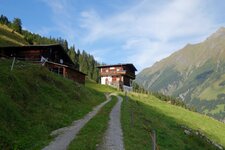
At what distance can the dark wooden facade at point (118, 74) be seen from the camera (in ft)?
451

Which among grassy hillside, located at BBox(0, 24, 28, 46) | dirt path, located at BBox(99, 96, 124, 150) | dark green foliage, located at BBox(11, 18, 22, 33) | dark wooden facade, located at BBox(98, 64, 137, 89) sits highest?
dark green foliage, located at BBox(11, 18, 22, 33)

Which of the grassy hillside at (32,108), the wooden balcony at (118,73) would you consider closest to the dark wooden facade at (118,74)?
the wooden balcony at (118,73)

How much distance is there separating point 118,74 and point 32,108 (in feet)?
334

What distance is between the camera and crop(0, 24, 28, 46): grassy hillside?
11394cm

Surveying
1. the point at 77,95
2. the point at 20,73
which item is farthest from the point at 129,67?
the point at 20,73

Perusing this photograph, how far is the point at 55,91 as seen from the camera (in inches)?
1956

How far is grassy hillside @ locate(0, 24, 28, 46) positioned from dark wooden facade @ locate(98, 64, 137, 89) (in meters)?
35.8

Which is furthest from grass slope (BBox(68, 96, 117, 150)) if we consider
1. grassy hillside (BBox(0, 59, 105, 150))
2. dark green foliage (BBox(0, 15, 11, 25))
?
dark green foliage (BBox(0, 15, 11, 25))

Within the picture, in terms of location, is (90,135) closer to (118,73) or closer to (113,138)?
(113,138)

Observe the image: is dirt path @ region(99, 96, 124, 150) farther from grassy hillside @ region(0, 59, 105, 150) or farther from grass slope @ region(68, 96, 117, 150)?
grassy hillside @ region(0, 59, 105, 150)

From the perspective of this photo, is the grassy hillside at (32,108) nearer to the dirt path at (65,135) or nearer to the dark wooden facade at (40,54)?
the dirt path at (65,135)

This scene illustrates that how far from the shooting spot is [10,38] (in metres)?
124

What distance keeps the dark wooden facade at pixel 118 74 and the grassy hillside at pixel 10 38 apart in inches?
1409

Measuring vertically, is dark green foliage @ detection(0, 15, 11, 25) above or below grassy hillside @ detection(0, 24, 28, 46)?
above
